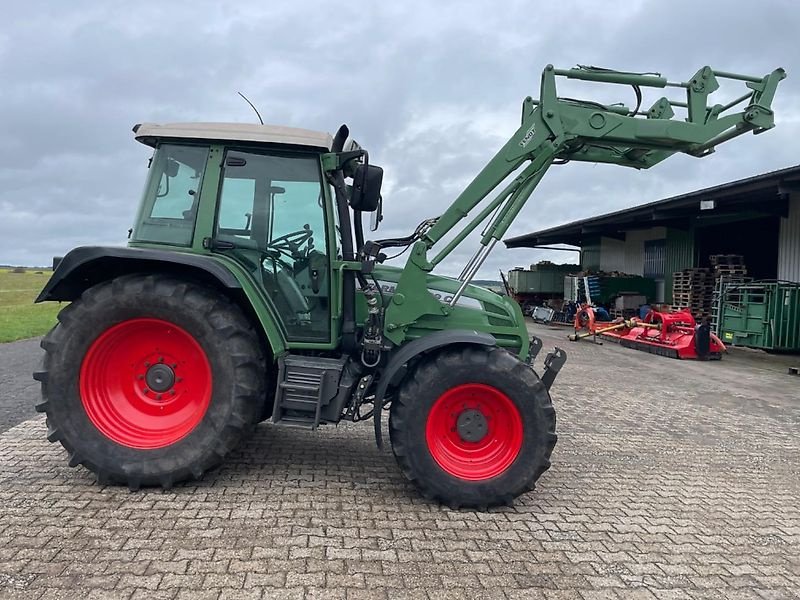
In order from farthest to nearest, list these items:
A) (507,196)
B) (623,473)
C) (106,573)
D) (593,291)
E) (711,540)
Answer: (593,291), (623,473), (507,196), (711,540), (106,573)

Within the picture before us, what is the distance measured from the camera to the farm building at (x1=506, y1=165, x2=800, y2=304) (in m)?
14.9

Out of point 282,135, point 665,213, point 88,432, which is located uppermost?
point 665,213

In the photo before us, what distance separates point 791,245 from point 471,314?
1451 cm

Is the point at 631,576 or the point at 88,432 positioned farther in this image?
the point at 88,432

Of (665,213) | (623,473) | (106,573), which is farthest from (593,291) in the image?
(106,573)

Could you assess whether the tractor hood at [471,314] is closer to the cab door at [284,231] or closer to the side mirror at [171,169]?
the cab door at [284,231]

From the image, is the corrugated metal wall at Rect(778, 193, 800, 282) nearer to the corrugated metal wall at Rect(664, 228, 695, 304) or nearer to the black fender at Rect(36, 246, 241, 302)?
the corrugated metal wall at Rect(664, 228, 695, 304)

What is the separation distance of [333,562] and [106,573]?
3.71 ft

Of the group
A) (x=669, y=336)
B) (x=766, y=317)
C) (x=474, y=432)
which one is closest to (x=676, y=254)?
(x=766, y=317)

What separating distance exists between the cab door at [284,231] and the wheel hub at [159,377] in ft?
2.93

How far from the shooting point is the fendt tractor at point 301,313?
3.91m

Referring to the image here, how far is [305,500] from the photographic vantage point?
12.8 feet

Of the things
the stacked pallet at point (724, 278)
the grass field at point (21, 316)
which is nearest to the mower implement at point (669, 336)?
the stacked pallet at point (724, 278)

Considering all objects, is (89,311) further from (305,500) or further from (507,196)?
(507,196)
